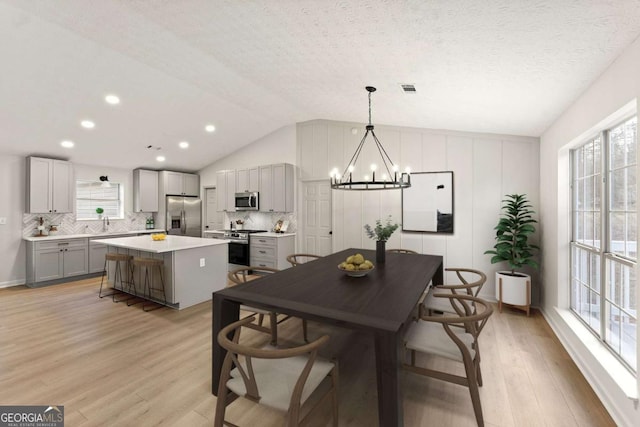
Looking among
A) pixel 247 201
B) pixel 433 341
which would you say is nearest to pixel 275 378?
pixel 433 341

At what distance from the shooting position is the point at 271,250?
569cm

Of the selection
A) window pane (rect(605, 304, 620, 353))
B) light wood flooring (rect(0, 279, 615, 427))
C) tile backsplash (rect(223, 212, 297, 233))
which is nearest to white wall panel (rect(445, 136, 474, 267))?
light wood flooring (rect(0, 279, 615, 427))

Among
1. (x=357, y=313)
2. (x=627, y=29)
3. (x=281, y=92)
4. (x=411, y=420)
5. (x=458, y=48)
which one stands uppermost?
(x=281, y=92)

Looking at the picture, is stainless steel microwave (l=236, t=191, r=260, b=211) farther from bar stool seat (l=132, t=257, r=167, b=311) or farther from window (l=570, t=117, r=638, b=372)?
window (l=570, t=117, r=638, b=372)

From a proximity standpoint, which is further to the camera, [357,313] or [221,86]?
[221,86]

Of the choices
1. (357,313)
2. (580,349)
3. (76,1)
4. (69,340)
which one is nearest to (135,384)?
(69,340)

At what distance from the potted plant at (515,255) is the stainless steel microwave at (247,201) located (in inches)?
176

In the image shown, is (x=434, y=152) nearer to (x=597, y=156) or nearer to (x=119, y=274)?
(x=597, y=156)

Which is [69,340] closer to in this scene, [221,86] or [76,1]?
[76,1]

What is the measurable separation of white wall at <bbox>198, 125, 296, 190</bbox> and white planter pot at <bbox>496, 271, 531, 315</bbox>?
4.22 meters

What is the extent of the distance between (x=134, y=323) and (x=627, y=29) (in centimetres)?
494

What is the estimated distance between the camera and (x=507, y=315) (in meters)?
3.75

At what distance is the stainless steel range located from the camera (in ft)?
19.5

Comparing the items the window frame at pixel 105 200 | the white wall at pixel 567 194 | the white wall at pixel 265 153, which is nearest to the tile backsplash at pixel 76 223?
the window frame at pixel 105 200
